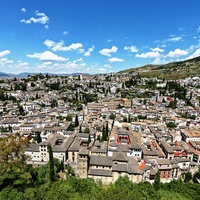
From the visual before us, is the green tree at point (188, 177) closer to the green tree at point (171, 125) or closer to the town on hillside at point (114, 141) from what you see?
A: the town on hillside at point (114, 141)

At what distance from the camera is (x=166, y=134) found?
50312mm

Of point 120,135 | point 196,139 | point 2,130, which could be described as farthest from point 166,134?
point 2,130

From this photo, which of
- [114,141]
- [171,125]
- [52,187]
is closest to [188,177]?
[114,141]

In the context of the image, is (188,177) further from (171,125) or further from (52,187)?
(171,125)

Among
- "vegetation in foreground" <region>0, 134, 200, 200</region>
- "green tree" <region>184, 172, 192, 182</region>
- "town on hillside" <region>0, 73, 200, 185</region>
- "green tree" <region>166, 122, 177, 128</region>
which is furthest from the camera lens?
"green tree" <region>166, 122, 177, 128</region>

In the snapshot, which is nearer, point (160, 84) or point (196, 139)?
point (196, 139)

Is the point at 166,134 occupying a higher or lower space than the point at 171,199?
higher

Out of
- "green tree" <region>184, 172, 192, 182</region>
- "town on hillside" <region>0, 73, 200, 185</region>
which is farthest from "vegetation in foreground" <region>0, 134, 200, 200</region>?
"town on hillside" <region>0, 73, 200, 185</region>

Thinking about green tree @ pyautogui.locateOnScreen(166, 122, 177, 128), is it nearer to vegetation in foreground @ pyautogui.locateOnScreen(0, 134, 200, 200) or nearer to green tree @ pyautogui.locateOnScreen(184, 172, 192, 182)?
green tree @ pyautogui.locateOnScreen(184, 172, 192, 182)

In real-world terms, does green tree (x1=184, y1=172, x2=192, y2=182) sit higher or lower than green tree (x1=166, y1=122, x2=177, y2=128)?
lower

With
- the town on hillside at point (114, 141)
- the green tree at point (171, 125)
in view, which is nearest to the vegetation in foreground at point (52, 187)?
the town on hillside at point (114, 141)

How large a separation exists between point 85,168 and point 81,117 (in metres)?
34.0

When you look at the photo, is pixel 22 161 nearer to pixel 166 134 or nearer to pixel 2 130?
pixel 2 130

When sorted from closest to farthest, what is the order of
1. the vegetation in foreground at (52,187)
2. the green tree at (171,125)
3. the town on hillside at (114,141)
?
the vegetation in foreground at (52,187) → the town on hillside at (114,141) → the green tree at (171,125)
